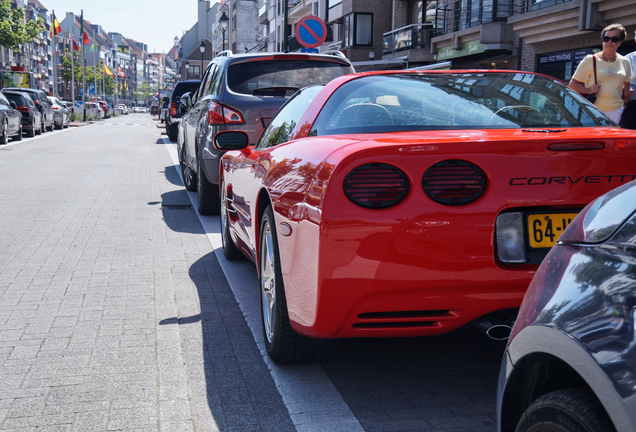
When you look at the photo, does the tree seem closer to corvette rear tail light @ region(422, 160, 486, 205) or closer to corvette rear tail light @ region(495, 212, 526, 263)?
corvette rear tail light @ region(422, 160, 486, 205)

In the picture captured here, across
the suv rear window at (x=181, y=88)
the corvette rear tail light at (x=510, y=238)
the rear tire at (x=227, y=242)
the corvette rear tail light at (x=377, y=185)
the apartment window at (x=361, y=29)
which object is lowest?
the rear tire at (x=227, y=242)

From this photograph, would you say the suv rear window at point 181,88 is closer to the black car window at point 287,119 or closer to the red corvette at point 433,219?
the black car window at point 287,119

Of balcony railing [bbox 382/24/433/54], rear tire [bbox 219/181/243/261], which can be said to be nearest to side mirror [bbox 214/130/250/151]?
rear tire [bbox 219/181/243/261]

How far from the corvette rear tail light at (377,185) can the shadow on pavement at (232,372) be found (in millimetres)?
974

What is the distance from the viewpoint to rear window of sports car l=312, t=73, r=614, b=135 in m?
3.52

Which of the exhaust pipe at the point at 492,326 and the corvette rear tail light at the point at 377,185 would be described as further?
the exhaust pipe at the point at 492,326

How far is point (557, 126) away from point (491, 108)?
1.10 feet

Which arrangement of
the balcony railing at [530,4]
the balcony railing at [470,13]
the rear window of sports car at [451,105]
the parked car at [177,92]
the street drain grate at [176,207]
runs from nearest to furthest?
1. the rear window of sports car at [451,105]
2. the street drain grate at [176,207]
3. the balcony railing at [530,4]
4. the parked car at [177,92]
5. the balcony railing at [470,13]

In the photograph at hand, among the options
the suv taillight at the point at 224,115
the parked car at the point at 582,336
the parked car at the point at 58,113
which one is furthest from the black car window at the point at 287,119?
the parked car at the point at 58,113

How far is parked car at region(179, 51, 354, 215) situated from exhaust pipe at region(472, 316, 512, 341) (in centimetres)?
498

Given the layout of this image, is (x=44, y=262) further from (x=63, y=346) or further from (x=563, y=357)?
(x=563, y=357)

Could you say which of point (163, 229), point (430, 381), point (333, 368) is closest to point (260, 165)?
point (333, 368)

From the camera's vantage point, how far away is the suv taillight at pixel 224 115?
7711 mm

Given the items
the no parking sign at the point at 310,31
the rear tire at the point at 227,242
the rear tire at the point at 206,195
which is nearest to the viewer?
the rear tire at the point at 227,242
